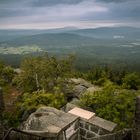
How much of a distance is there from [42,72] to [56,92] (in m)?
5.11

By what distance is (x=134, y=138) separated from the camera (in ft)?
18.5

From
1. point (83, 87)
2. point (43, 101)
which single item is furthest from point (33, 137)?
point (83, 87)

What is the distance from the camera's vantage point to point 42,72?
23609 mm

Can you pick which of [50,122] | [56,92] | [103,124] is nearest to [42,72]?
[56,92]

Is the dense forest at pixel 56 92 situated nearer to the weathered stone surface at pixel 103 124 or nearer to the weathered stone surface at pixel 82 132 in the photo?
the weathered stone surface at pixel 103 124

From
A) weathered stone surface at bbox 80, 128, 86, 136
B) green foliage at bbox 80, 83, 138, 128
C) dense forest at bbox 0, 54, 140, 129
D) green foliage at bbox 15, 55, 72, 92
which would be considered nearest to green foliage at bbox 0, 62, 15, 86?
dense forest at bbox 0, 54, 140, 129

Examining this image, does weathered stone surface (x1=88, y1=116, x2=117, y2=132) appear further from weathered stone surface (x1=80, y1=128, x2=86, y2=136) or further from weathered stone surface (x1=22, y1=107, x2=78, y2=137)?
weathered stone surface (x1=22, y1=107, x2=78, y2=137)

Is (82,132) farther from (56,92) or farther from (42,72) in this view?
(42,72)

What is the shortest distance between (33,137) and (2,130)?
0.56m

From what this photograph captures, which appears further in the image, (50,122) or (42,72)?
(42,72)

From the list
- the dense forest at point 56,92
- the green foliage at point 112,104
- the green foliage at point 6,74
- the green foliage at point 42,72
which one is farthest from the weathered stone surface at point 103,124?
the green foliage at point 6,74

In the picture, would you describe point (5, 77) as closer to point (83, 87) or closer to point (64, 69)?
point (64, 69)

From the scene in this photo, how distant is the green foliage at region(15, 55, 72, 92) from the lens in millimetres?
22928

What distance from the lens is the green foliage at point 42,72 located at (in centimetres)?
2293
